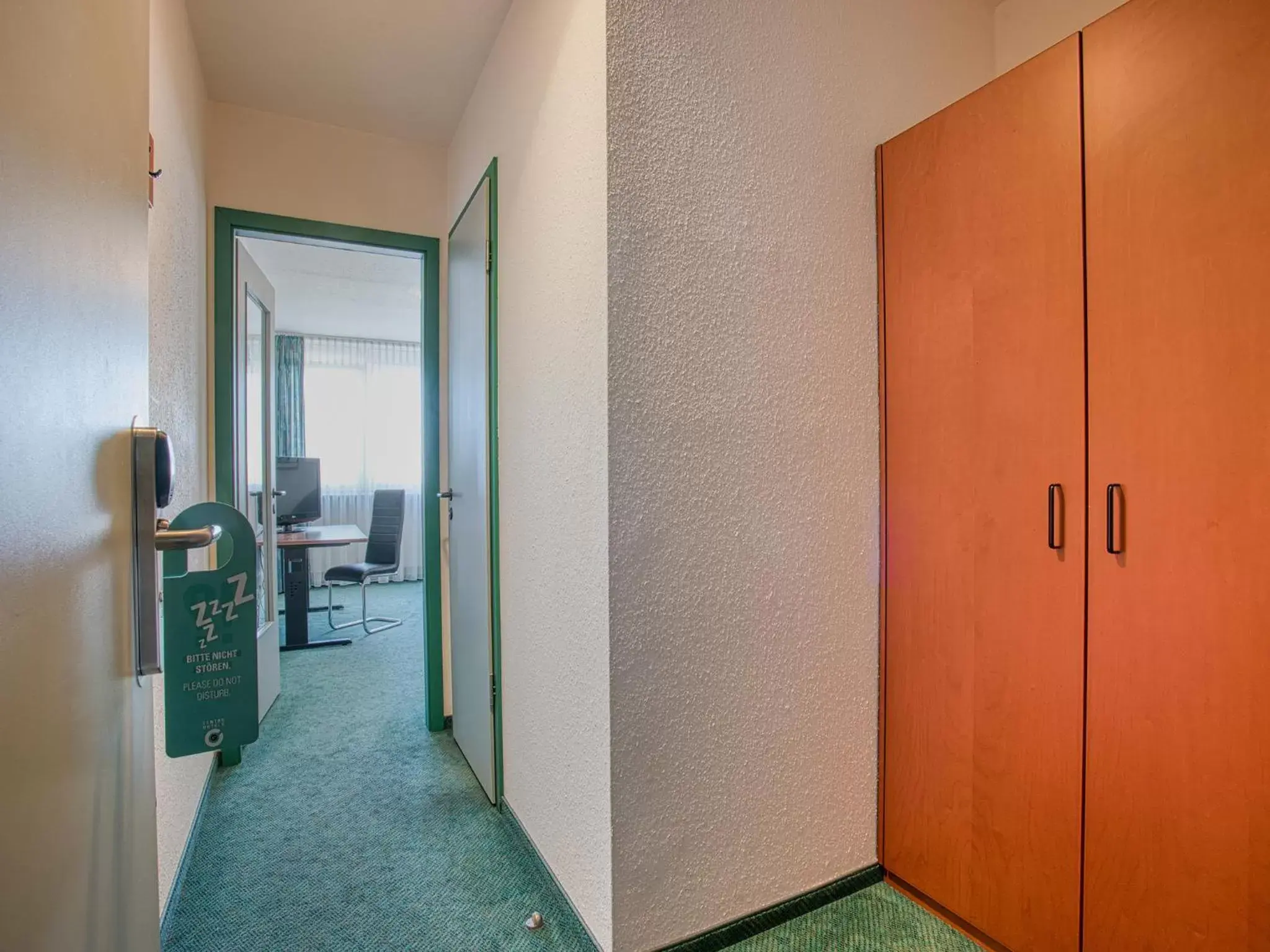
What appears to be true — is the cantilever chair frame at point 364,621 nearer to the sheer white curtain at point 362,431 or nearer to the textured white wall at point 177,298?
the sheer white curtain at point 362,431

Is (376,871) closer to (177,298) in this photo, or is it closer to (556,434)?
(556,434)

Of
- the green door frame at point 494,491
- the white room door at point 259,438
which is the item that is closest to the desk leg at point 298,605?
the white room door at point 259,438

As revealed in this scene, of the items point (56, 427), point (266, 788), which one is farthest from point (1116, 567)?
point (266, 788)

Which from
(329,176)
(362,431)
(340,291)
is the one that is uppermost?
(340,291)

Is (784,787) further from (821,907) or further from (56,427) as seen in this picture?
(56,427)

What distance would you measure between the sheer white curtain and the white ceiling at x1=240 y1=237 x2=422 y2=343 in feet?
0.70

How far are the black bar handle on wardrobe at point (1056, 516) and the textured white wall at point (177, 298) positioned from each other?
1.97m

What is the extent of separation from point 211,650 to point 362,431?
20.1 feet

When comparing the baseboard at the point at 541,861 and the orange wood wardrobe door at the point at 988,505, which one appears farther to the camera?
the baseboard at the point at 541,861

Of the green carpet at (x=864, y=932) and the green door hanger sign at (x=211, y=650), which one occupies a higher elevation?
the green door hanger sign at (x=211, y=650)

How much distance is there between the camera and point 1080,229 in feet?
4.32

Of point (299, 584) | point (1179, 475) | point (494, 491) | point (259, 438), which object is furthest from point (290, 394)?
point (1179, 475)

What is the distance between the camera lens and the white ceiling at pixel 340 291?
4137 millimetres

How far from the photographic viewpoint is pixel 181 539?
737mm
